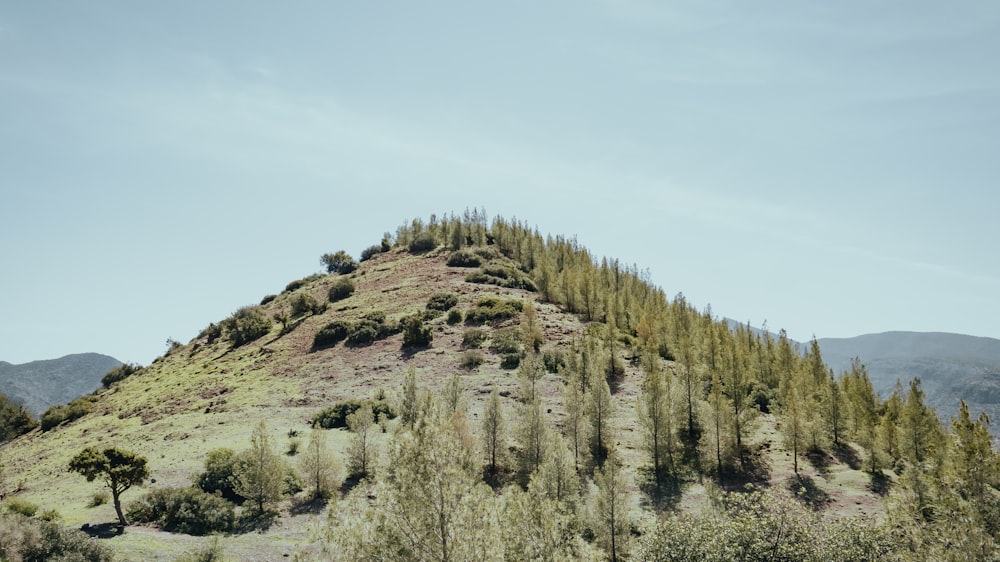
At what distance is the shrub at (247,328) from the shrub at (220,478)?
175ft

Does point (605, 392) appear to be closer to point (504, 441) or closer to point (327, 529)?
point (504, 441)

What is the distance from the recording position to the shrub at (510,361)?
206 feet

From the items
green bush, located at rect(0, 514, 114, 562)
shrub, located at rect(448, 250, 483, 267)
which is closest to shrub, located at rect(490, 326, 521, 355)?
shrub, located at rect(448, 250, 483, 267)

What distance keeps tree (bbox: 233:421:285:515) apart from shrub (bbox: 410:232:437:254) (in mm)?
94339

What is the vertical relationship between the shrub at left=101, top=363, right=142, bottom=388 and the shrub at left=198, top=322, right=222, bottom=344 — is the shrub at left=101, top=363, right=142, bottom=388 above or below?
below

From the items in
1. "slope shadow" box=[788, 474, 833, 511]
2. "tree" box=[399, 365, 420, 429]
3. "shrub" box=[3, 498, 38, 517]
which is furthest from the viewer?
"tree" box=[399, 365, 420, 429]

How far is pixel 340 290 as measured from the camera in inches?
3917

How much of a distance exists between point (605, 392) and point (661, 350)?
3290 centimetres

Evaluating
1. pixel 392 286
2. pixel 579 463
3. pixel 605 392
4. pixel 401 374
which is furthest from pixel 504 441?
pixel 392 286

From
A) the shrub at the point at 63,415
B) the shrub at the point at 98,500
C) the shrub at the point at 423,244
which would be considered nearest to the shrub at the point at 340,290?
the shrub at the point at 423,244

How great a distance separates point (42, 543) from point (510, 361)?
4540cm

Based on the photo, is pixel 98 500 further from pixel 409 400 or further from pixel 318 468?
pixel 409 400

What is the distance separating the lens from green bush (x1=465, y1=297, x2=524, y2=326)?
254 feet

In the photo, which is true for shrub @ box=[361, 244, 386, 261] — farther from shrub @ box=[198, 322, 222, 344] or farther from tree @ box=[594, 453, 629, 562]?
tree @ box=[594, 453, 629, 562]
